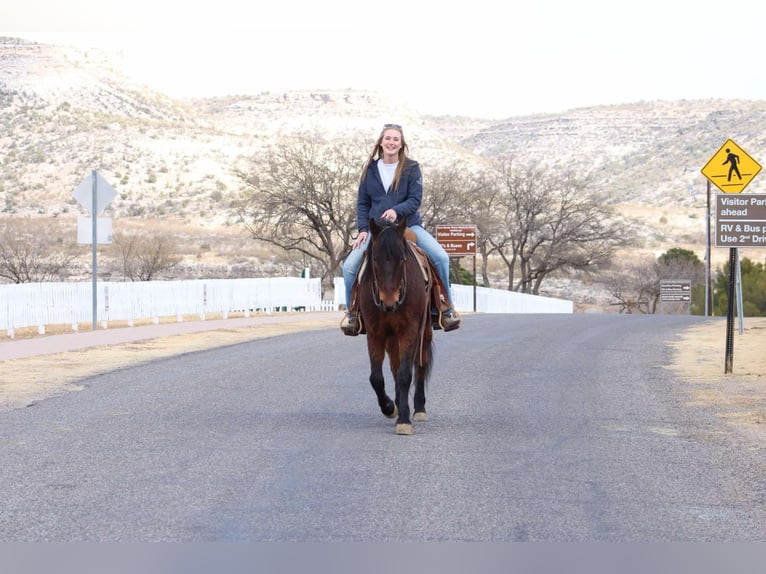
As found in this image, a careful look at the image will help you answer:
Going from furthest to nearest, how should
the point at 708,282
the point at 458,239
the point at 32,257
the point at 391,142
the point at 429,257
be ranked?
the point at 708,282 → the point at 32,257 → the point at 458,239 → the point at 429,257 → the point at 391,142

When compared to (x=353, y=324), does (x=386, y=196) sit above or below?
above

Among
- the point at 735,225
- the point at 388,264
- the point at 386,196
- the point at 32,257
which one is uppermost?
the point at 386,196

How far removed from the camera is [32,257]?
54.5 m

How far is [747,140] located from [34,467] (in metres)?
139

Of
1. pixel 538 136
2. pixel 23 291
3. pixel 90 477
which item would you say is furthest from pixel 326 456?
pixel 538 136

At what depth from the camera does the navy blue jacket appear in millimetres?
11047

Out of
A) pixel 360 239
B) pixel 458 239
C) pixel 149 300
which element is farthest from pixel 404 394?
pixel 458 239

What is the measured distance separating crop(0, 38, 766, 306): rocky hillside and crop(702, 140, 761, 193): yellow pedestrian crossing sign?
7026 centimetres

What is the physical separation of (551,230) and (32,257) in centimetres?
3230

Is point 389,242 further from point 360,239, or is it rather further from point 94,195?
point 94,195

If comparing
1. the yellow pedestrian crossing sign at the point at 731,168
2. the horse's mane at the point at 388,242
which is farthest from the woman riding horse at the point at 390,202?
the yellow pedestrian crossing sign at the point at 731,168

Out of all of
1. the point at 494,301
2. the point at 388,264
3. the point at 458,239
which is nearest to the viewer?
the point at 388,264

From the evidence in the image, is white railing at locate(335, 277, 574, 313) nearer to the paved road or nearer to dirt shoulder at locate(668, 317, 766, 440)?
dirt shoulder at locate(668, 317, 766, 440)

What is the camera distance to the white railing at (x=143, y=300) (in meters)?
26.6
